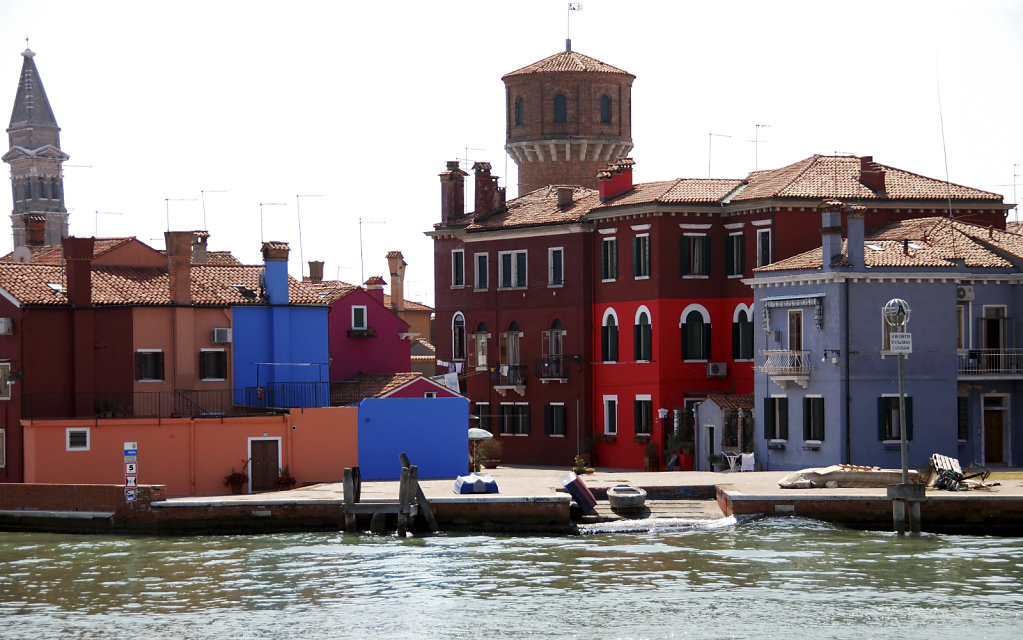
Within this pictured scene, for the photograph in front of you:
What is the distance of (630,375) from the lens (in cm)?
5547

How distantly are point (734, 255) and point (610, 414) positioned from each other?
262 inches

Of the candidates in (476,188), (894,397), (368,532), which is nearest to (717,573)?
(368,532)

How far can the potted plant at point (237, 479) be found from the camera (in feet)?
145

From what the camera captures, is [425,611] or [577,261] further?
[577,261]

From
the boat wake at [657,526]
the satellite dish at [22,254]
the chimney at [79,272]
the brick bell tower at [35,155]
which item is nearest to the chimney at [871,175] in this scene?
the boat wake at [657,526]

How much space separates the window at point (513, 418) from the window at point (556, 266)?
4.39m

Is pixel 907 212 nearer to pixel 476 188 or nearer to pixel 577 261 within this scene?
pixel 577 261

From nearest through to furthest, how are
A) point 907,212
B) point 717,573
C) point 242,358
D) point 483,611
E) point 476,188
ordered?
point 483,611 → point 717,573 → point 242,358 → point 907,212 → point 476,188

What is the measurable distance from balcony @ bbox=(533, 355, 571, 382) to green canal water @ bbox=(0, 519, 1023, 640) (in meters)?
17.8

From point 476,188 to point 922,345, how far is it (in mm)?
20856

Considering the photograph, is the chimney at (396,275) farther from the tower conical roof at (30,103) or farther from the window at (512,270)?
the tower conical roof at (30,103)

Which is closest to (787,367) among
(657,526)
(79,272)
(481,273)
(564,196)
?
(657,526)

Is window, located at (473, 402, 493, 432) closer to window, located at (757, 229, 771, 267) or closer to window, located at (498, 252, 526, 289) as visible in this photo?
window, located at (498, 252, 526, 289)

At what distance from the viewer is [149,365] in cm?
4684
